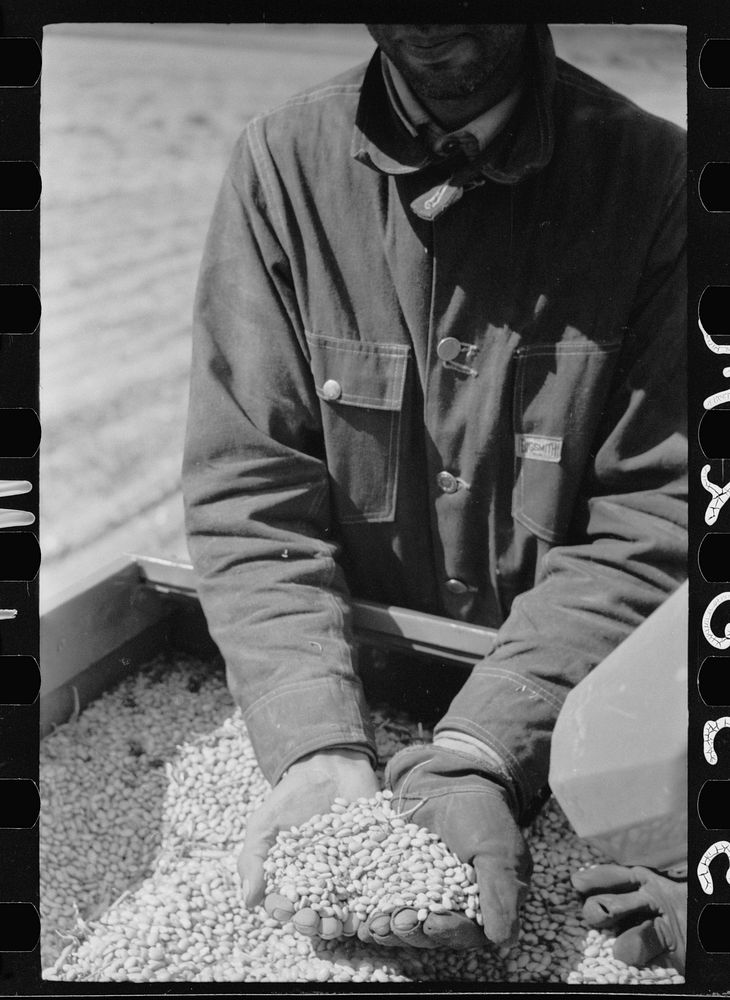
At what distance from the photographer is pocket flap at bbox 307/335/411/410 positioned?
224 centimetres

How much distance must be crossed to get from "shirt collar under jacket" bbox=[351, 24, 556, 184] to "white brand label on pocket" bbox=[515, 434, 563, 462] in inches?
19.1

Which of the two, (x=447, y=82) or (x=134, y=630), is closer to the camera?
(x=447, y=82)

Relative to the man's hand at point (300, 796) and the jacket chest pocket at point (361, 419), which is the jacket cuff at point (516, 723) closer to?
the man's hand at point (300, 796)

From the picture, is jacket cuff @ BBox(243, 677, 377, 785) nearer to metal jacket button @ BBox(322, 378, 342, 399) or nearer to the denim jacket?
the denim jacket

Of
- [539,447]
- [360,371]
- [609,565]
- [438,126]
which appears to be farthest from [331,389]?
[609,565]

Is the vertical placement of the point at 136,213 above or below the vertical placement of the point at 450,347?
above

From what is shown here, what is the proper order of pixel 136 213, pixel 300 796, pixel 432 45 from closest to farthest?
pixel 432 45 < pixel 300 796 < pixel 136 213

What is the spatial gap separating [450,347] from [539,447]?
10.3 inches

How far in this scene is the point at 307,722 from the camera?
2207 millimetres

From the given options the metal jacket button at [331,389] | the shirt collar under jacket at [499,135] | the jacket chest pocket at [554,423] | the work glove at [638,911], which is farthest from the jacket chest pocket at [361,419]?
the work glove at [638,911]

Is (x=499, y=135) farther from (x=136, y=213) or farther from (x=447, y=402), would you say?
(x=136, y=213)

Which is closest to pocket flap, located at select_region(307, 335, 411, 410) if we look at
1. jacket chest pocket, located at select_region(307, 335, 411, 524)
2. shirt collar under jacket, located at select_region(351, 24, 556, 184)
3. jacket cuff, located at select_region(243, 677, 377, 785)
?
jacket chest pocket, located at select_region(307, 335, 411, 524)

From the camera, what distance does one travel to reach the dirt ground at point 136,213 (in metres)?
2.08

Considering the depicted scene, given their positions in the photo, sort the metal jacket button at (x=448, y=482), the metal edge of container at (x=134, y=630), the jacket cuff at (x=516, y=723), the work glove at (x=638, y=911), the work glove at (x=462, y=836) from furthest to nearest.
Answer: the metal edge of container at (x=134, y=630) < the metal jacket button at (x=448, y=482) < the jacket cuff at (x=516, y=723) < the work glove at (x=638, y=911) < the work glove at (x=462, y=836)
